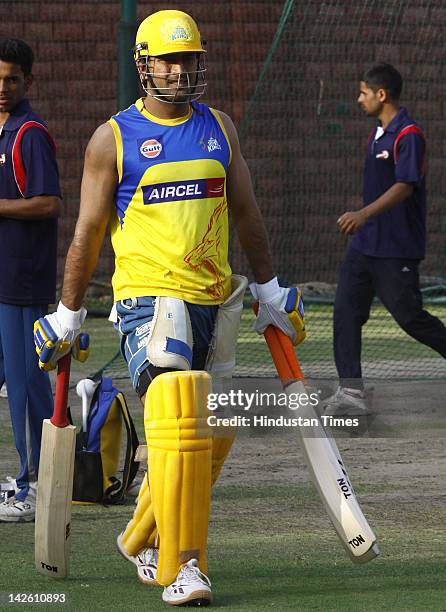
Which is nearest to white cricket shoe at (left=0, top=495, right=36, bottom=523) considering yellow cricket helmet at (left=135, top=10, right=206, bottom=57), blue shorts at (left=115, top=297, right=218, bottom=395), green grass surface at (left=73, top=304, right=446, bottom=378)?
blue shorts at (left=115, top=297, right=218, bottom=395)

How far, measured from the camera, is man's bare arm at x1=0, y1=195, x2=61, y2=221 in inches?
255

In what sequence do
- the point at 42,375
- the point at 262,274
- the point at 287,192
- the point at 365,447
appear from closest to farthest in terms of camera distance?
the point at 262,274, the point at 42,375, the point at 365,447, the point at 287,192

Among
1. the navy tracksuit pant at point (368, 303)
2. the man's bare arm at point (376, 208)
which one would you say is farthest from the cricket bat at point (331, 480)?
the navy tracksuit pant at point (368, 303)

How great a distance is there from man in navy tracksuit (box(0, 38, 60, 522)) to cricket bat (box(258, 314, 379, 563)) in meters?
1.50

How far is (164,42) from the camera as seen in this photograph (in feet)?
17.1

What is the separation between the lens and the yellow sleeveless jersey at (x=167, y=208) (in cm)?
515

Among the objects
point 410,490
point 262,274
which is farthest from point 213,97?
point 262,274

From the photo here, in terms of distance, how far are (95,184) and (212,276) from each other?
52 cm

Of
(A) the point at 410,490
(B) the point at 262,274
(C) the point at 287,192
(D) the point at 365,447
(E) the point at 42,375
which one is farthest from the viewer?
(C) the point at 287,192

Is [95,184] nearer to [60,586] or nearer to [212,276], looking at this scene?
[212,276]

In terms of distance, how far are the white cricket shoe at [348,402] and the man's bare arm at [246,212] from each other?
3558 mm

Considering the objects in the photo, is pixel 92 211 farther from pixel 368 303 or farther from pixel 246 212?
pixel 368 303

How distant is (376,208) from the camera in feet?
29.7

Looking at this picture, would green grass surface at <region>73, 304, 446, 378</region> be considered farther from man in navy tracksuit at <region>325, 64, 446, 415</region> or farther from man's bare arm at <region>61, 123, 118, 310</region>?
man's bare arm at <region>61, 123, 118, 310</region>
